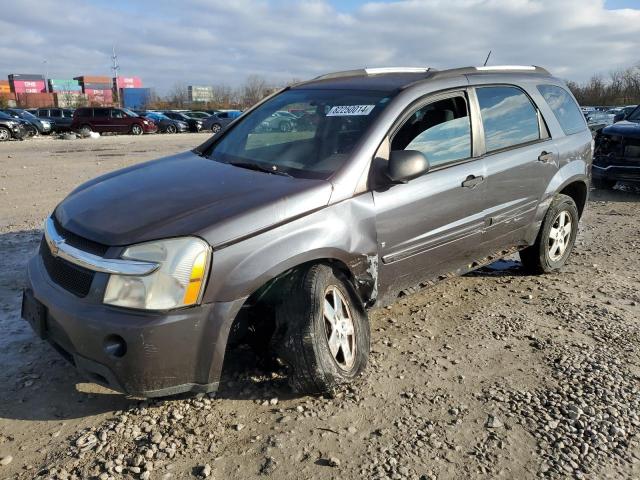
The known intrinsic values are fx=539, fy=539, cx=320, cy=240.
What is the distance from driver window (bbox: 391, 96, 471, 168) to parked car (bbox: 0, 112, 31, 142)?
25821 millimetres

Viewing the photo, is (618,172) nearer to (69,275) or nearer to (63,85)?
(69,275)

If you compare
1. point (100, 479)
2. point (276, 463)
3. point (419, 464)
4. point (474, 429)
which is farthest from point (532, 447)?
point (100, 479)

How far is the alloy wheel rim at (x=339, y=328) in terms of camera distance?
10.0 feet

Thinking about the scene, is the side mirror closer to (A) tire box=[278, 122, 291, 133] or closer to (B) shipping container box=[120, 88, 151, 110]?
(A) tire box=[278, 122, 291, 133]

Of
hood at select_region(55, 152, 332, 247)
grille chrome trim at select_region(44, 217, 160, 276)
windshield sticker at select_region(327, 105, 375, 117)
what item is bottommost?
grille chrome trim at select_region(44, 217, 160, 276)

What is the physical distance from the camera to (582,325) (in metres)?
4.07

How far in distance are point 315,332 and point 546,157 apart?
2906mm

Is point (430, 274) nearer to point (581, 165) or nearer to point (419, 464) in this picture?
point (419, 464)

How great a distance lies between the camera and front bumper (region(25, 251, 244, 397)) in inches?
98.6

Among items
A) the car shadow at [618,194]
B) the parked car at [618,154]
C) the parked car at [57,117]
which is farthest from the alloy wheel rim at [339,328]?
the parked car at [57,117]

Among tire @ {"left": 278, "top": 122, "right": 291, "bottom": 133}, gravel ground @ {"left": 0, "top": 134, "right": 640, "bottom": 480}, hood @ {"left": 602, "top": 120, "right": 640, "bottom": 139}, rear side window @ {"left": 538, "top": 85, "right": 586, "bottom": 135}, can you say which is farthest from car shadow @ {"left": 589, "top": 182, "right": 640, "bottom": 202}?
tire @ {"left": 278, "top": 122, "right": 291, "bottom": 133}

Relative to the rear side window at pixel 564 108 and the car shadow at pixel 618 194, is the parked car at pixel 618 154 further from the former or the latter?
the rear side window at pixel 564 108

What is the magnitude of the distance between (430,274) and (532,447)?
55.5 inches

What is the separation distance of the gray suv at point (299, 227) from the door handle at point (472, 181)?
1 centimetres
